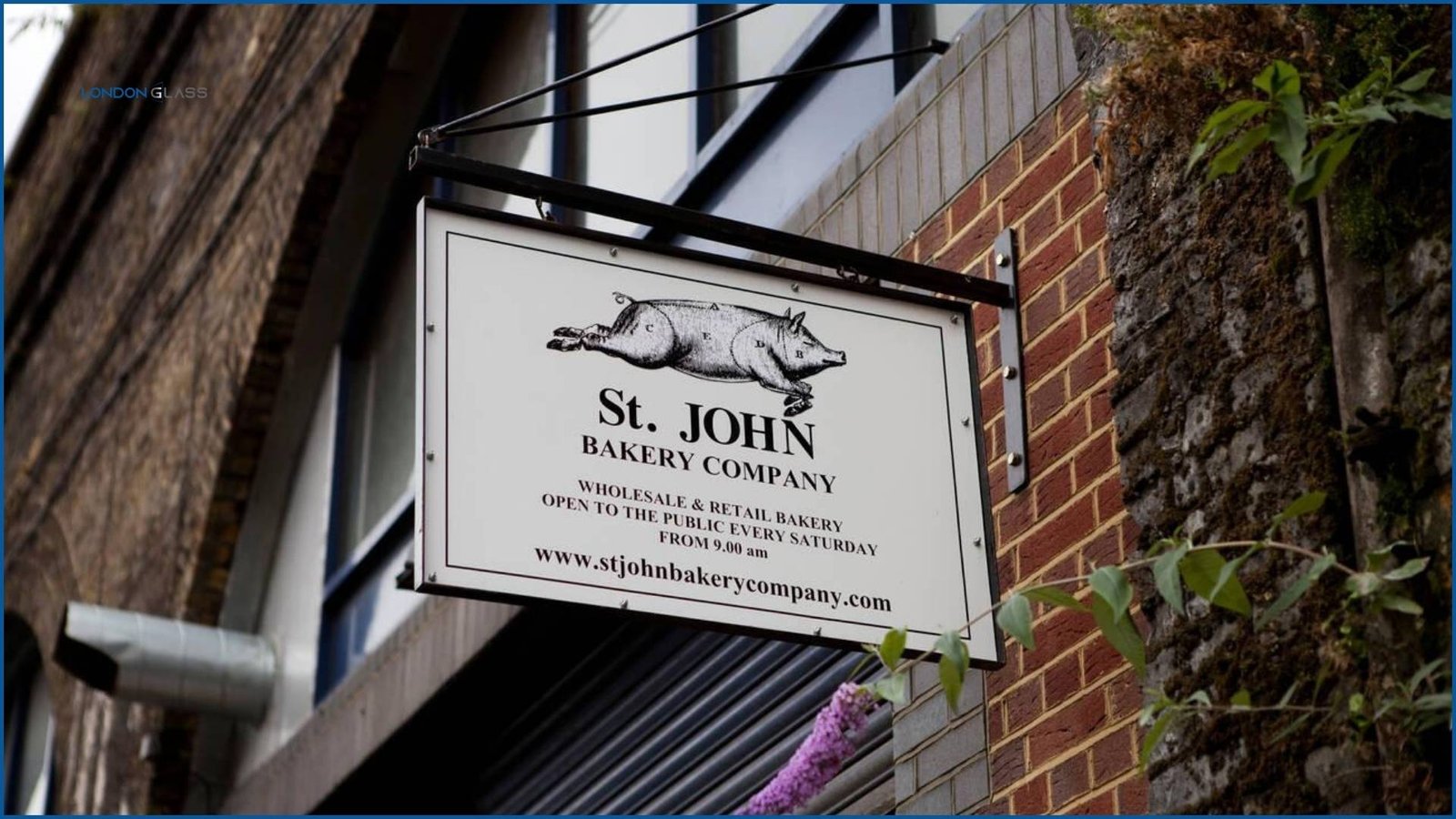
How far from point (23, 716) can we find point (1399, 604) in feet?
40.4

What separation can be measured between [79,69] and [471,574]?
12902 mm

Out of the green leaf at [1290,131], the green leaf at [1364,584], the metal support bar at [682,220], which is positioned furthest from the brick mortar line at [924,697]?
the green leaf at [1290,131]

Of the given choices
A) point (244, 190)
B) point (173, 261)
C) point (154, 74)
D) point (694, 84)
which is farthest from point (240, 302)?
point (694, 84)

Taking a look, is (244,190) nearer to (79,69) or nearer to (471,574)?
(79,69)

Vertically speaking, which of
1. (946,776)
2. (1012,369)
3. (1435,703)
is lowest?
(1435,703)

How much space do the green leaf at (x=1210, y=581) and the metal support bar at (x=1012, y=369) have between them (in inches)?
55.9

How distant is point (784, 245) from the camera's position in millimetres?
5137

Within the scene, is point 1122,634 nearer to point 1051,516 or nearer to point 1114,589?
point 1114,589

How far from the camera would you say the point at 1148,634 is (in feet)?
15.1

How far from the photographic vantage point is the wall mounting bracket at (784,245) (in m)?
4.93

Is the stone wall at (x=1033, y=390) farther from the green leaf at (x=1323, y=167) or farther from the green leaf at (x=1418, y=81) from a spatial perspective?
the green leaf at (x=1418, y=81)

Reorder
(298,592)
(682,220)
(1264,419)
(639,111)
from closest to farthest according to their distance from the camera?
1. (1264,419)
2. (682,220)
3. (639,111)
4. (298,592)

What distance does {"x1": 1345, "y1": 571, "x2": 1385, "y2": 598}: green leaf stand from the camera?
3.76 meters

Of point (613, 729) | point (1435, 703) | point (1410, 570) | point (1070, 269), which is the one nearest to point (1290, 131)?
point (1410, 570)
